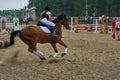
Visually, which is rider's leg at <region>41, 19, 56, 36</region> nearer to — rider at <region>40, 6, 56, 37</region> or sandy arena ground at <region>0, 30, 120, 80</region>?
rider at <region>40, 6, 56, 37</region>

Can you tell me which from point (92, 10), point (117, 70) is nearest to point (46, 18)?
point (117, 70)

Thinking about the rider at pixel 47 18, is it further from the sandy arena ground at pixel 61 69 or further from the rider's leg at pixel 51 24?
the sandy arena ground at pixel 61 69

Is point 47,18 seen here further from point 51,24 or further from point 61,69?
point 61,69

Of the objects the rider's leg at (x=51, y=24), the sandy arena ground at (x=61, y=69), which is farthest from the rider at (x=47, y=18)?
the sandy arena ground at (x=61, y=69)

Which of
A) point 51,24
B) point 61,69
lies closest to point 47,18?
point 51,24

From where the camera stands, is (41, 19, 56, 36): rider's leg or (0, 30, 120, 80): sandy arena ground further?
(41, 19, 56, 36): rider's leg

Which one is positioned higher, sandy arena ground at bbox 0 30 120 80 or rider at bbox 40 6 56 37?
rider at bbox 40 6 56 37

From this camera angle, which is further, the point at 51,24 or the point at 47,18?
the point at 51,24

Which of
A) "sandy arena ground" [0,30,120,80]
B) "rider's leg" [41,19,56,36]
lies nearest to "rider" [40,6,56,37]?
"rider's leg" [41,19,56,36]

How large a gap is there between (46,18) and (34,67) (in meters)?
3.00

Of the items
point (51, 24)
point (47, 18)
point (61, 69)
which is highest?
A: point (47, 18)

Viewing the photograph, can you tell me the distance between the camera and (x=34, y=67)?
1308 cm

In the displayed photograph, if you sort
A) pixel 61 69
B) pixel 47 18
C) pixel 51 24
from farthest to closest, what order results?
pixel 51 24 → pixel 47 18 → pixel 61 69

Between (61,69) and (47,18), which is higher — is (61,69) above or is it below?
below
